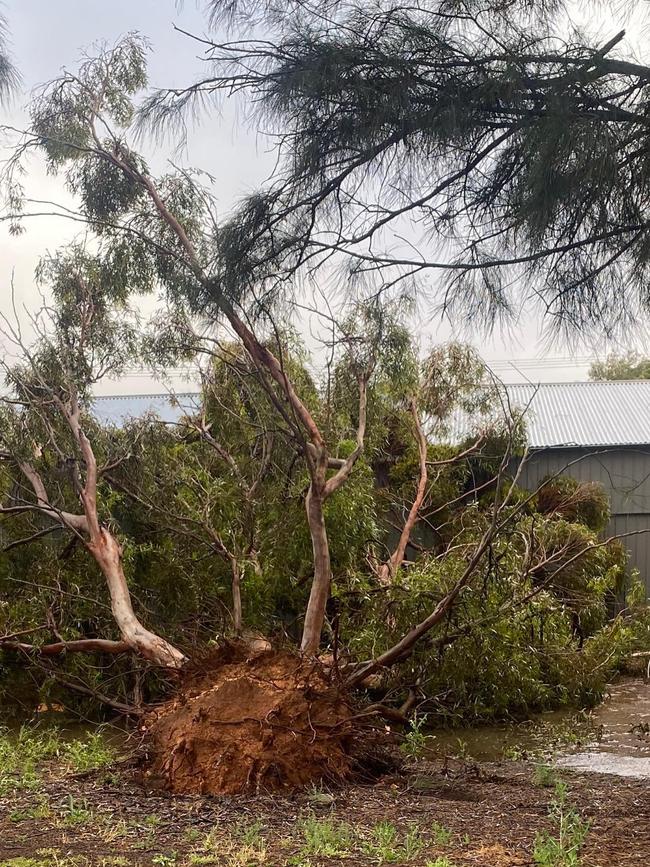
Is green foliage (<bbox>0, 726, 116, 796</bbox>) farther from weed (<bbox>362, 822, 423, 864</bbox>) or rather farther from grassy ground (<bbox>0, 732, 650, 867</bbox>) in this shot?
weed (<bbox>362, 822, 423, 864</bbox>)

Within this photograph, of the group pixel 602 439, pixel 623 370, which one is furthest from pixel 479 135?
pixel 623 370

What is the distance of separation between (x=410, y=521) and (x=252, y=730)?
16.1 feet

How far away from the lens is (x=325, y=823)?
4473 millimetres

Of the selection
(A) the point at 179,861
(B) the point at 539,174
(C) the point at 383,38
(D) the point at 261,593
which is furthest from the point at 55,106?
(A) the point at 179,861

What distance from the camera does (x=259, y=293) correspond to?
4707mm

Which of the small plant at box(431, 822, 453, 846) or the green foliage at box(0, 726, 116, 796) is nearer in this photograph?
the small plant at box(431, 822, 453, 846)

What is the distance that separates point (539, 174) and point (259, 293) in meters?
1.52

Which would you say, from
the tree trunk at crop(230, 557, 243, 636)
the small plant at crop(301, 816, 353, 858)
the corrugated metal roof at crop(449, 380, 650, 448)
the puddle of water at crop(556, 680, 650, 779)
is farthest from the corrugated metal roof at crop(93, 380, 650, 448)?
the small plant at crop(301, 816, 353, 858)

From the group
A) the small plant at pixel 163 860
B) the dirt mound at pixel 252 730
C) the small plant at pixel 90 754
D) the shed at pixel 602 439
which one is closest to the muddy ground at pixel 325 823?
the small plant at pixel 163 860

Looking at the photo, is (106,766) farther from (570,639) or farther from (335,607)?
(570,639)

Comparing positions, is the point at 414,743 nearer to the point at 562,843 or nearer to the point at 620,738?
the point at 620,738

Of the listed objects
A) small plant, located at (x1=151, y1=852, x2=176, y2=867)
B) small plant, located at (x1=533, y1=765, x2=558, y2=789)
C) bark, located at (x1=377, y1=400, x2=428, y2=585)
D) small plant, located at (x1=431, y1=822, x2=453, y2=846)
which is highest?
bark, located at (x1=377, y1=400, x2=428, y2=585)

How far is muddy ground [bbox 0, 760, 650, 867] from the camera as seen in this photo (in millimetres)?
3871

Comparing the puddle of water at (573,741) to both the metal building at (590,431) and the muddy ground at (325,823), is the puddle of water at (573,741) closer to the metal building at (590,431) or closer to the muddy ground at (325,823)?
the muddy ground at (325,823)
